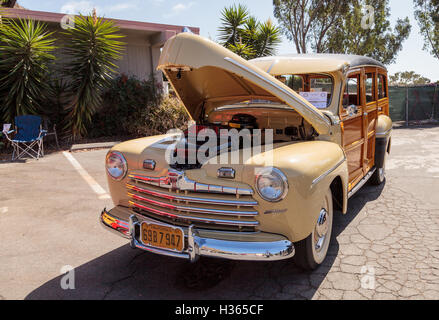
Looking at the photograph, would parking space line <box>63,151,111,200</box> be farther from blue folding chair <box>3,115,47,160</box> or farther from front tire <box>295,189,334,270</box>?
front tire <box>295,189,334,270</box>

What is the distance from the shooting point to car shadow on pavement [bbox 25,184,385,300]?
2441 mm

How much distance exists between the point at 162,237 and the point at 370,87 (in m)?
3.44

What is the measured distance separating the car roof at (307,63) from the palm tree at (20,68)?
655cm

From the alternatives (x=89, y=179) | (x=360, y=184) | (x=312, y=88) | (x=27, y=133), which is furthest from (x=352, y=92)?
(x=27, y=133)

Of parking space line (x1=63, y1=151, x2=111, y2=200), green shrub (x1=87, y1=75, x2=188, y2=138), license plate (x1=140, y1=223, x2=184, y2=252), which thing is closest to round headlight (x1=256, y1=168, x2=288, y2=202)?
license plate (x1=140, y1=223, x2=184, y2=252)

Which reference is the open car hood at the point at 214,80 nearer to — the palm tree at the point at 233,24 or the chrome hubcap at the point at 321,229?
the chrome hubcap at the point at 321,229

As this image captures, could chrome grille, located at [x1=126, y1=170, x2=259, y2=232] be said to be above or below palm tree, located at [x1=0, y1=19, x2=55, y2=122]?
below

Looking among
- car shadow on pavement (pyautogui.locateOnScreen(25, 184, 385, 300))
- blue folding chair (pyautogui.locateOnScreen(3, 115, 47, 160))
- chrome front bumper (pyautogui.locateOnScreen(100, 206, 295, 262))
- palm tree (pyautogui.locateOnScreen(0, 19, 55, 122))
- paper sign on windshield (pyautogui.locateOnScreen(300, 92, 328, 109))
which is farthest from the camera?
palm tree (pyautogui.locateOnScreen(0, 19, 55, 122))

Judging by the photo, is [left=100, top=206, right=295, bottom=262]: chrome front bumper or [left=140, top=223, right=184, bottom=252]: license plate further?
[left=140, top=223, right=184, bottom=252]: license plate

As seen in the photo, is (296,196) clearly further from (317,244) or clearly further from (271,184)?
(317,244)

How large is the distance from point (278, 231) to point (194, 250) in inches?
22.2

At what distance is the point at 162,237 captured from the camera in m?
2.36

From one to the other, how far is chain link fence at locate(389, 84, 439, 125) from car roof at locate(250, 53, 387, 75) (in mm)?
10320
